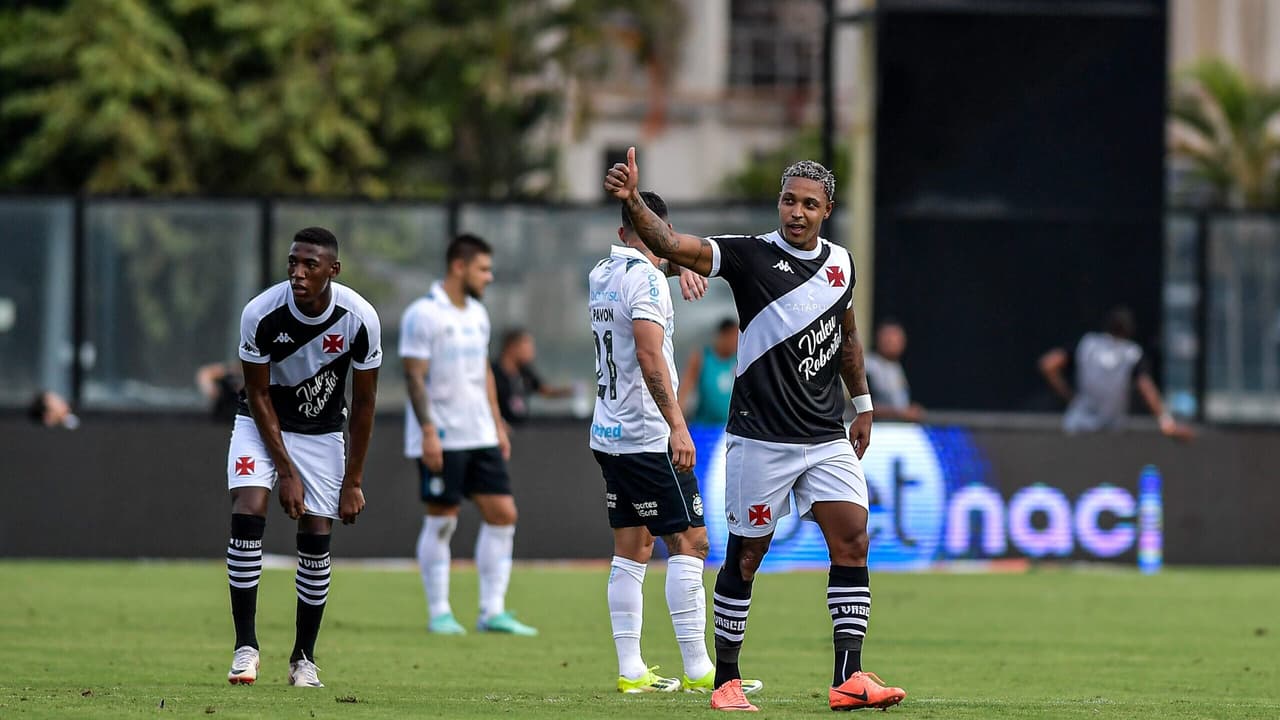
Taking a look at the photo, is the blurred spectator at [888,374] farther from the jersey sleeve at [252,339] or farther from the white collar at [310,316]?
the jersey sleeve at [252,339]

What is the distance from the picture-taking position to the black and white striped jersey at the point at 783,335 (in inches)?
350

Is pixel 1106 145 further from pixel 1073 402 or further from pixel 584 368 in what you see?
pixel 584 368

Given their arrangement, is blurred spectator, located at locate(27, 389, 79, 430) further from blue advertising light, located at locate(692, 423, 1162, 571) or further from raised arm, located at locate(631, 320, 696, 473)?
raised arm, located at locate(631, 320, 696, 473)

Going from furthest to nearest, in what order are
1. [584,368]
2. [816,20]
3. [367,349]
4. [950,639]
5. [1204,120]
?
[816,20]
[1204,120]
[584,368]
[950,639]
[367,349]

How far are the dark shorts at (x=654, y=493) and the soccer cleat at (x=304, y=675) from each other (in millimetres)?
1503

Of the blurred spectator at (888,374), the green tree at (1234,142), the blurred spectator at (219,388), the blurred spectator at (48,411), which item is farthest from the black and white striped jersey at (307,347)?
the green tree at (1234,142)

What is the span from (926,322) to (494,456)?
843 cm

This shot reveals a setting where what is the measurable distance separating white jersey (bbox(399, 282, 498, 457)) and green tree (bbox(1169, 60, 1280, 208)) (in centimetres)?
3350

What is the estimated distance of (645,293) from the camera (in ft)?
32.1

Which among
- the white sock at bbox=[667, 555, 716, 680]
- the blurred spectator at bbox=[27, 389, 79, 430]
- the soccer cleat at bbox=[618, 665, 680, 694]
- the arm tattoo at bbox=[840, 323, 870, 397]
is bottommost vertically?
the soccer cleat at bbox=[618, 665, 680, 694]

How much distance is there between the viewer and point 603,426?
398 inches

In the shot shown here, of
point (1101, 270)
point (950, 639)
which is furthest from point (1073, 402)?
point (950, 639)

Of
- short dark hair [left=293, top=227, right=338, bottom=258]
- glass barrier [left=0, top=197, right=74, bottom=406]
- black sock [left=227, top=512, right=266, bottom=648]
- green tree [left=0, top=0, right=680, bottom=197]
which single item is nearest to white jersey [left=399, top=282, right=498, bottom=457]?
black sock [left=227, top=512, right=266, bottom=648]

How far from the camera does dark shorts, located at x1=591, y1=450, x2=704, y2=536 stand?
32.8ft
